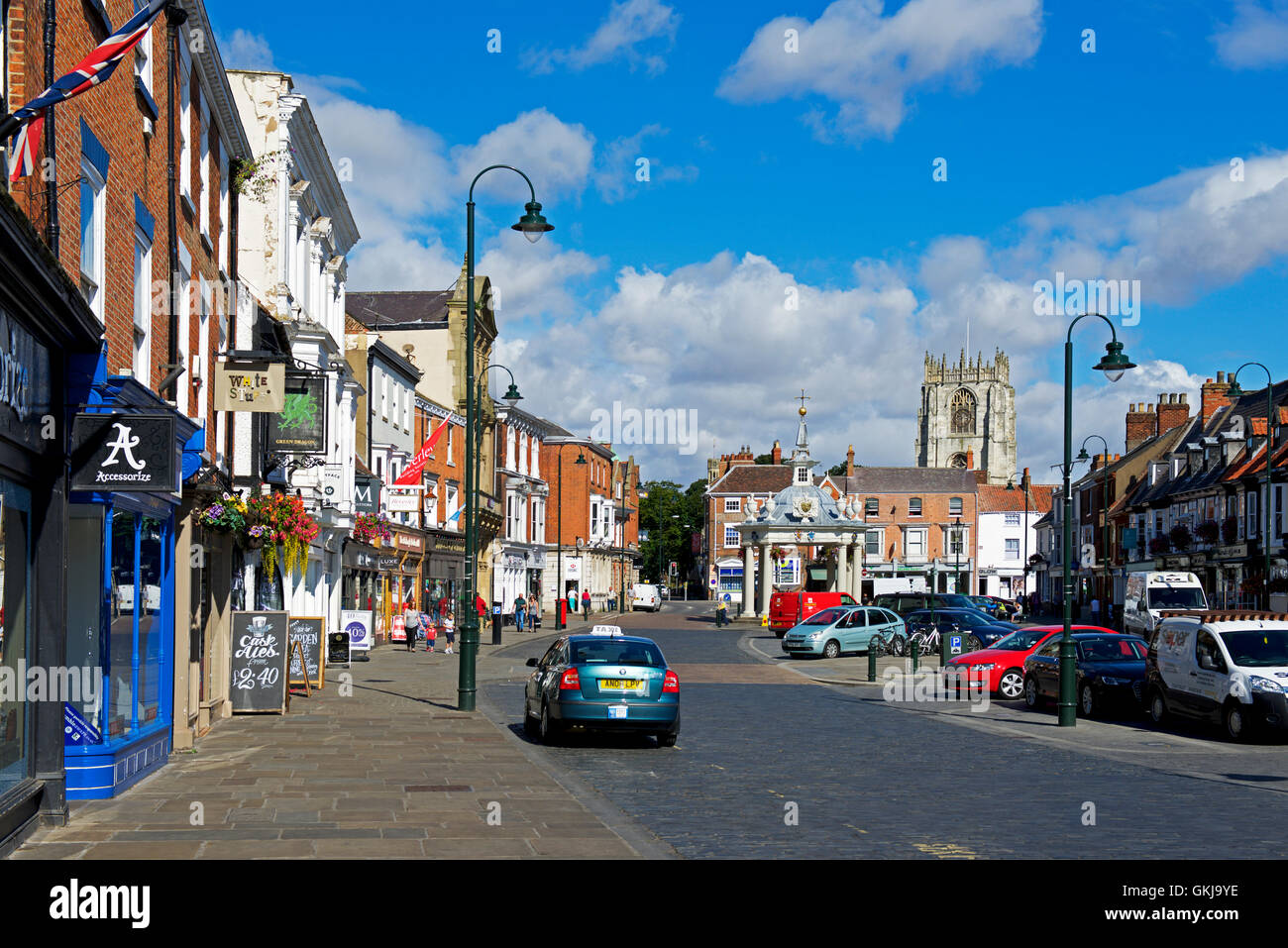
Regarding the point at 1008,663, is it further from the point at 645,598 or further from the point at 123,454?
the point at 645,598

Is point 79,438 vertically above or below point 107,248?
below

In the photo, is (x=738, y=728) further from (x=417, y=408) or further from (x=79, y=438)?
(x=417, y=408)

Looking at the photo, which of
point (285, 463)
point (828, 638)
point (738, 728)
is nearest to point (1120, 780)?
point (738, 728)

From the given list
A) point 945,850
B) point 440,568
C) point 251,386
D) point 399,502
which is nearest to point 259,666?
point 251,386

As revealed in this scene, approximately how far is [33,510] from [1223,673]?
16.3m

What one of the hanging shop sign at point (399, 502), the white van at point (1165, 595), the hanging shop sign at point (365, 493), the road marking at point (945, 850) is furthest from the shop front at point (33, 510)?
the white van at point (1165, 595)

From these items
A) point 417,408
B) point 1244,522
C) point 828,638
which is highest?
point 417,408

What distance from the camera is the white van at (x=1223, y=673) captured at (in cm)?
1970

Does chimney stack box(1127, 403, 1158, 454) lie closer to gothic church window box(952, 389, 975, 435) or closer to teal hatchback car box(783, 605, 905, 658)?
teal hatchback car box(783, 605, 905, 658)

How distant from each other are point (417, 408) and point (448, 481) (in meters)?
4.81

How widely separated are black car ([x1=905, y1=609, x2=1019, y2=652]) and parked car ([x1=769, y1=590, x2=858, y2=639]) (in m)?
9.39

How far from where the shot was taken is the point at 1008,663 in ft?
95.1

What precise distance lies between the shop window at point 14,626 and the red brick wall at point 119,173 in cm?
252
